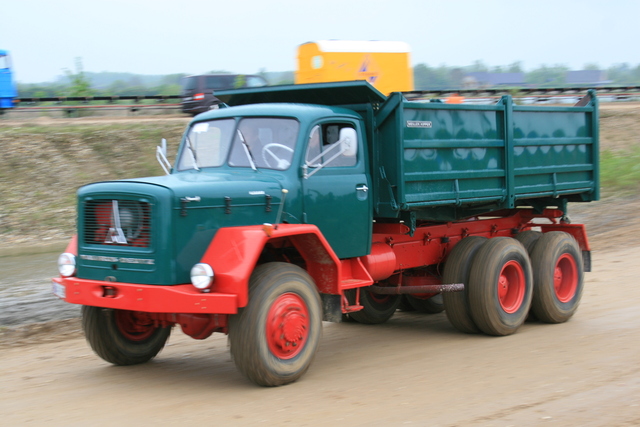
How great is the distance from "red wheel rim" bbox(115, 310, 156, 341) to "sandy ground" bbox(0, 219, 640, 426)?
0.30m

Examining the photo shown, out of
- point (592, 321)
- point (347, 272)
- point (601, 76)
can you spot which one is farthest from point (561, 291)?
point (601, 76)

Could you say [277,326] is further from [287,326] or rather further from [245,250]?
[245,250]

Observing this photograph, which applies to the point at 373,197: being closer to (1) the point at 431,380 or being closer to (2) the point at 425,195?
(2) the point at 425,195

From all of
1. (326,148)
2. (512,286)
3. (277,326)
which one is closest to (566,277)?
(512,286)

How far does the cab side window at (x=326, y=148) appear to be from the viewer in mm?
7051

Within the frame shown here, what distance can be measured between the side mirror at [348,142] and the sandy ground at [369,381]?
1.98 metres

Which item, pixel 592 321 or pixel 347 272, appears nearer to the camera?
pixel 347 272

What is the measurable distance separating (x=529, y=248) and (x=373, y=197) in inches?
107

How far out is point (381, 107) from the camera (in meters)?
7.61

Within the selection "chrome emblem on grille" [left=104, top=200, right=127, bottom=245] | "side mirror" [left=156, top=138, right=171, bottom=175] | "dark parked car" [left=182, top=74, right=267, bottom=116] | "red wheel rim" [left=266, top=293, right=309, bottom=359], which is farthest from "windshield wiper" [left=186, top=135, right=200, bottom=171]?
"dark parked car" [left=182, top=74, right=267, bottom=116]

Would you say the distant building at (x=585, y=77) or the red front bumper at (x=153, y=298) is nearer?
the red front bumper at (x=153, y=298)

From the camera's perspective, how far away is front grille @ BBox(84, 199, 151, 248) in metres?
6.12

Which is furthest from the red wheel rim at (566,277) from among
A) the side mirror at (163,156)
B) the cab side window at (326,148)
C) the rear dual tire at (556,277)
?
the side mirror at (163,156)

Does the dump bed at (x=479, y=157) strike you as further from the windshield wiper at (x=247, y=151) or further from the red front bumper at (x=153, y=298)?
the red front bumper at (x=153, y=298)
